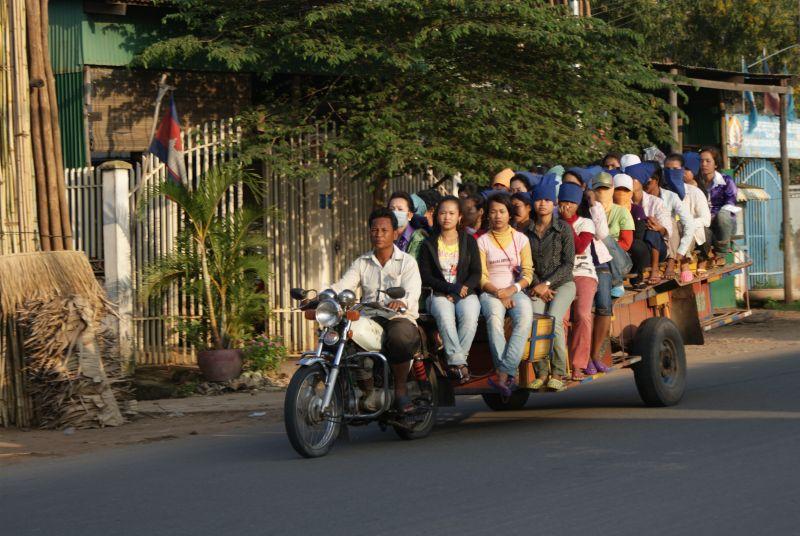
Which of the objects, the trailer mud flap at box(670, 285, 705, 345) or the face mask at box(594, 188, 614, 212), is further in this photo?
the trailer mud flap at box(670, 285, 705, 345)

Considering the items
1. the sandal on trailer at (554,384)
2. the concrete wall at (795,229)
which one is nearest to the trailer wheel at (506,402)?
the sandal on trailer at (554,384)

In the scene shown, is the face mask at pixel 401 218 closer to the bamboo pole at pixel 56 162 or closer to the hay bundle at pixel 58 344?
the hay bundle at pixel 58 344

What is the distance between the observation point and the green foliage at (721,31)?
111 ft

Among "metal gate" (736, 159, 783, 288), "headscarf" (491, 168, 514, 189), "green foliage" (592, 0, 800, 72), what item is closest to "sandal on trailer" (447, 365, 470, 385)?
"headscarf" (491, 168, 514, 189)

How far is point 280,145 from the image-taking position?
1392 cm

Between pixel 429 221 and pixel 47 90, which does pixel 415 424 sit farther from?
pixel 47 90

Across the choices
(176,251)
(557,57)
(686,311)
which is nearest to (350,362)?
(686,311)

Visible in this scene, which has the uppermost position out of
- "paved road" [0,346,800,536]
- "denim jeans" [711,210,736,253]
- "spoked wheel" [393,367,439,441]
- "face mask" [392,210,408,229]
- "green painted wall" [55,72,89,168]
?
"green painted wall" [55,72,89,168]

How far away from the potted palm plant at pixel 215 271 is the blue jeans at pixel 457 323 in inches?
205

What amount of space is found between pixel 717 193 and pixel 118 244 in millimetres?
6963

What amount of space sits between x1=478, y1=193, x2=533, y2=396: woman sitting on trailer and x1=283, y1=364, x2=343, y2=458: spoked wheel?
51.4 inches

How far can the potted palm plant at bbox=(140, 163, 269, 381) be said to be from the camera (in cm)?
1314

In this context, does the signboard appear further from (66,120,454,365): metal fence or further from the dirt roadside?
(66,120,454,365): metal fence

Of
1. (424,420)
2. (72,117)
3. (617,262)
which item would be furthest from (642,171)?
(72,117)
